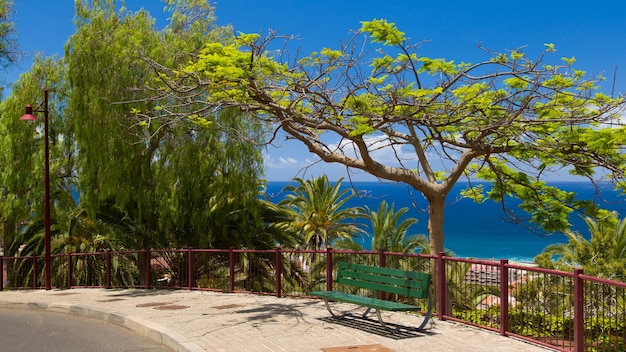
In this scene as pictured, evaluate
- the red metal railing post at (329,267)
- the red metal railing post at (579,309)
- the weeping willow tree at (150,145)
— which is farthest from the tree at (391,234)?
the red metal railing post at (579,309)

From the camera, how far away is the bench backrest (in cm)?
1024

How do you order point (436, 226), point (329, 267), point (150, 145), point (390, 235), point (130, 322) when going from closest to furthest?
1. point (130, 322)
2. point (329, 267)
3. point (436, 226)
4. point (150, 145)
5. point (390, 235)

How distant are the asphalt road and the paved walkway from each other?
0.30m

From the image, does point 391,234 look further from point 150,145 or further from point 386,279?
point 386,279

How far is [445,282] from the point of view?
1142 centimetres

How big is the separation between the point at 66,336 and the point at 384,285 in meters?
5.56

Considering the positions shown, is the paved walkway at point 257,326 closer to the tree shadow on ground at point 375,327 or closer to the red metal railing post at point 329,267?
the tree shadow on ground at point 375,327

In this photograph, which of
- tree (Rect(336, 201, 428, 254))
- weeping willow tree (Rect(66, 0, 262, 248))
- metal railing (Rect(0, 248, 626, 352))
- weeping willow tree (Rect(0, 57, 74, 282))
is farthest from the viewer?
tree (Rect(336, 201, 428, 254))

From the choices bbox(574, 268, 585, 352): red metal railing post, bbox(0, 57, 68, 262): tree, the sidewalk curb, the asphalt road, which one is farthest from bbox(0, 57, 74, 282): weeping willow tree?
bbox(574, 268, 585, 352): red metal railing post

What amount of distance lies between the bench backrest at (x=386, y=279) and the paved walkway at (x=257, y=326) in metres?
0.64

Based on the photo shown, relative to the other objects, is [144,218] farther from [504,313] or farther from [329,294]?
[504,313]

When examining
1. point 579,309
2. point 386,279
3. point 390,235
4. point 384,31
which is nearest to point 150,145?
point 384,31

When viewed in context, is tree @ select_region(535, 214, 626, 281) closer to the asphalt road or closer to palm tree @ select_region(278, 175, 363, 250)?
palm tree @ select_region(278, 175, 363, 250)

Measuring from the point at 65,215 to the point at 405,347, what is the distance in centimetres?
2499
